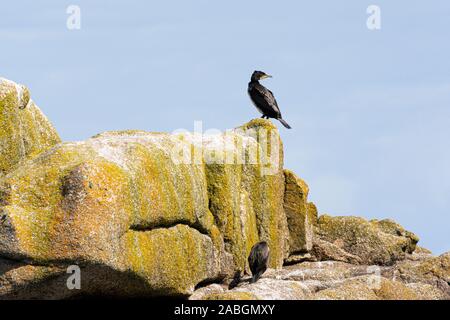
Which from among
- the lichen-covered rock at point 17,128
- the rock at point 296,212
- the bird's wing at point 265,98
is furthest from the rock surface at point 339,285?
the lichen-covered rock at point 17,128

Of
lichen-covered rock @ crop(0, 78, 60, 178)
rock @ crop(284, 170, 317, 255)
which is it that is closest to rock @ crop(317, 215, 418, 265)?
rock @ crop(284, 170, 317, 255)

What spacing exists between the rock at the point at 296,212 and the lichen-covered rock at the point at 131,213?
16.2ft

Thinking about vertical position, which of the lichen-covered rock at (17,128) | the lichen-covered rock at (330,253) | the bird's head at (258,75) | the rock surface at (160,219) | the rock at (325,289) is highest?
the bird's head at (258,75)

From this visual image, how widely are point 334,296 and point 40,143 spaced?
954cm

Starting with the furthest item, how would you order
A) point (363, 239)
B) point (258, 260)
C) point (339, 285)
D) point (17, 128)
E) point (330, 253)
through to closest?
point (363, 239), point (330, 253), point (258, 260), point (17, 128), point (339, 285)

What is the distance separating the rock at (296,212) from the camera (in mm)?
34406

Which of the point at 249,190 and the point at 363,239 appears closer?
the point at 249,190

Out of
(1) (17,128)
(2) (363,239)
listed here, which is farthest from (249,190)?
(1) (17,128)

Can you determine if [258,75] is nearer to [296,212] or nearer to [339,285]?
[296,212]

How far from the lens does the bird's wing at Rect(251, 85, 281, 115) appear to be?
33656 millimetres

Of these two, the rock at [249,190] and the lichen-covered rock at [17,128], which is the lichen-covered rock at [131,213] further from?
the lichen-covered rock at [17,128]

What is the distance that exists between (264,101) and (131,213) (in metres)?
12.3

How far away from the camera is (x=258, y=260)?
27.1m
